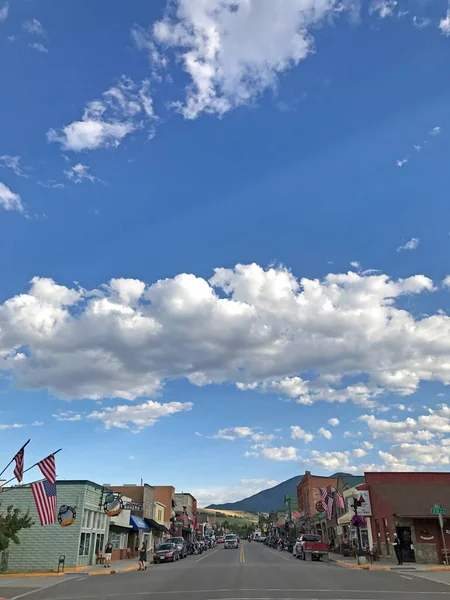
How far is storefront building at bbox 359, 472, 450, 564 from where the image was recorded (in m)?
32.9

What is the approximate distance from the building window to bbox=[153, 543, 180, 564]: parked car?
7542 mm

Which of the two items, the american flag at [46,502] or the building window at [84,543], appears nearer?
the american flag at [46,502]

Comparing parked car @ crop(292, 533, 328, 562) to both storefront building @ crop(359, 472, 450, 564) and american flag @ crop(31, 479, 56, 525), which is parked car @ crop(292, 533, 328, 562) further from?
american flag @ crop(31, 479, 56, 525)

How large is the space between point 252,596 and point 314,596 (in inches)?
78.3

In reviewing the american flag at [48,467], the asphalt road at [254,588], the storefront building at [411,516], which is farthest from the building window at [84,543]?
the storefront building at [411,516]

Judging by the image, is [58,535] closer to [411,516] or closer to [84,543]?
[84,543]

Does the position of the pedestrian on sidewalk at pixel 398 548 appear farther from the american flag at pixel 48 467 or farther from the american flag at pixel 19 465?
the american flag at pixel 19 465

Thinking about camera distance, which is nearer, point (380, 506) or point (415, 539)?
point (415, 539)

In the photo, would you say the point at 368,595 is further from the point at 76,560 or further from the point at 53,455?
the point at 76,560

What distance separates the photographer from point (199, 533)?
135 metres

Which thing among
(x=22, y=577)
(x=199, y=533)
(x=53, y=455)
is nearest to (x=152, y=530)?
(x=22, y=577)

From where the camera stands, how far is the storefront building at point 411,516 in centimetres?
3291

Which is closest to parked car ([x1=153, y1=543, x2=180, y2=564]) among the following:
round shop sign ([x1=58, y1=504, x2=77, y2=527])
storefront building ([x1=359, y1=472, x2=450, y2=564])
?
round shop sign ([x1=58, y1=504, x2=77, y2=527])

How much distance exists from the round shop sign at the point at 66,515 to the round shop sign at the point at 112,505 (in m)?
4.96
